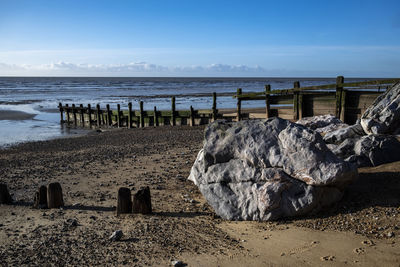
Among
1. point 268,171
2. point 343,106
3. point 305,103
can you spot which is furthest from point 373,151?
point 305,103

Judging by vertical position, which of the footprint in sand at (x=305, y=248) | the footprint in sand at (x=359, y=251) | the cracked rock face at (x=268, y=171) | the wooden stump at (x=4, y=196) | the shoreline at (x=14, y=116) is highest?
the cracked rock face at (x=268, y=171)

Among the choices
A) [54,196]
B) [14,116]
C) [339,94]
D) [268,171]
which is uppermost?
[339,94]

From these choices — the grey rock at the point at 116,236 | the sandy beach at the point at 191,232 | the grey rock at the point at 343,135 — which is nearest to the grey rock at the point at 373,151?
the sandy beach at the point at 191,232

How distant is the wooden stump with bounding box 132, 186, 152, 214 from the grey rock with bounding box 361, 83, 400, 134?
561 cm

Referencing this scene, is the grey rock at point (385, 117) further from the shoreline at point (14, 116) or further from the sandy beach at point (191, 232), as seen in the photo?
the shoreline at point (14, 116)

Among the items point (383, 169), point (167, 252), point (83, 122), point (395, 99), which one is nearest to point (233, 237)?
point (167, 252)

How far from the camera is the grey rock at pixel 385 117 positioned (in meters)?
8.69

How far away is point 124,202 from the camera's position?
22.8 ft

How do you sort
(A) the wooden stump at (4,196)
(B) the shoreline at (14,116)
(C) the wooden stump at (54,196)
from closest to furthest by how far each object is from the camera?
(C) the wooden stump at (54,196) → (A) the wooden stump at (4,196) → (B) the shoreline at (14,116)

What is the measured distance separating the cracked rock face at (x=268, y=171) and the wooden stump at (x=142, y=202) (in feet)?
3.52

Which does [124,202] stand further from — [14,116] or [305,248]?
[14,116]

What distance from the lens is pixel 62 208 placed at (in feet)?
24.5

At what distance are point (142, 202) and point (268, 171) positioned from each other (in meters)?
2.50

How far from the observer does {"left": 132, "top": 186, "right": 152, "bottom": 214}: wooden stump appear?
6859mm
